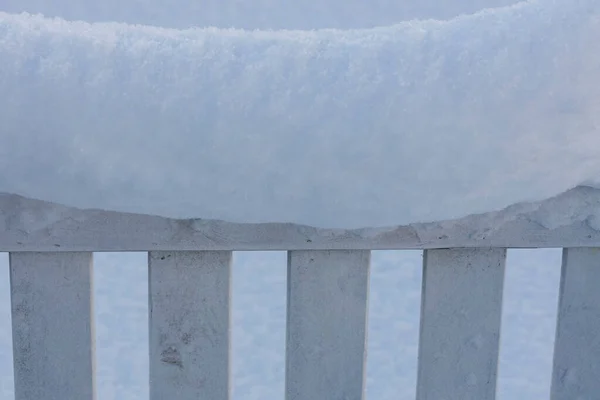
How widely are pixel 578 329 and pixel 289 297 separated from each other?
0.30m

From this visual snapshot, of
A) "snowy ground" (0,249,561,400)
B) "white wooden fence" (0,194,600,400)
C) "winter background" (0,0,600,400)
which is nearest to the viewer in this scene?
"winter background" (0,0,600,400)

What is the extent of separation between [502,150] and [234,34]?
0.74 ft

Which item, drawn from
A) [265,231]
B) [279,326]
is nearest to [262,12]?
[265,231]

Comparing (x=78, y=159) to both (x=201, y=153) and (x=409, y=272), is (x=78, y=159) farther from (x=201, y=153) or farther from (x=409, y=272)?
(x=409, y=272)

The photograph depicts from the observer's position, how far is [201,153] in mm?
515

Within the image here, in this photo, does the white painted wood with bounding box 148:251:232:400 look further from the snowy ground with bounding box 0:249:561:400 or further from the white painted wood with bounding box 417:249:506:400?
the snowy ground with bounding box 0:249:561:400

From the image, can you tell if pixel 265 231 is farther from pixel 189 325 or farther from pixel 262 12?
pixel 262 12

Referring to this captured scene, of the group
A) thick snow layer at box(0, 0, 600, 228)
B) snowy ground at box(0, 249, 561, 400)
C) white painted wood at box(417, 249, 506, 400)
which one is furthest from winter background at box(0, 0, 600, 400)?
snowy ground at box(0, 249, 561, 400)

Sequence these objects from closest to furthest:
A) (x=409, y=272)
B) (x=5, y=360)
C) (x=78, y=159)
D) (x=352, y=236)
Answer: (x=78, y=159), (x=352, y=236), (x=5, y=360), (x=409, y=272)

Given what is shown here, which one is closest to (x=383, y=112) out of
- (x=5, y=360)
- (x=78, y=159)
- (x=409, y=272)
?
(x=78, y=159)

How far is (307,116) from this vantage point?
20.2 inches

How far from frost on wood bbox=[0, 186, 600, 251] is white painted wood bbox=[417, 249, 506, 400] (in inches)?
1.2

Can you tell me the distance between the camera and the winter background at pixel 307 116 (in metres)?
0.51

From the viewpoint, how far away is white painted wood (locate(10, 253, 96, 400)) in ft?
2.07
